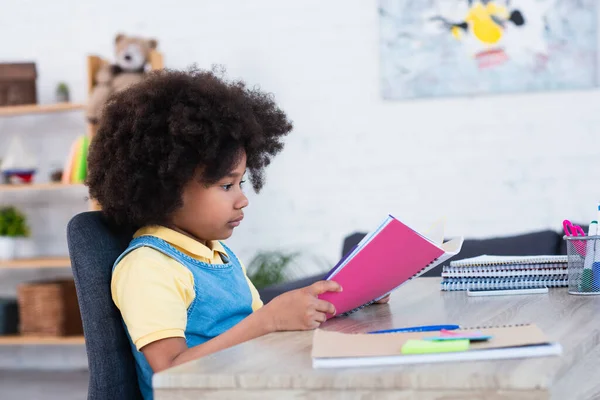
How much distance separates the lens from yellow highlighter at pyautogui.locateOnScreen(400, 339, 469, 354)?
916mm

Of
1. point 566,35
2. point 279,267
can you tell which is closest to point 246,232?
point 279,267

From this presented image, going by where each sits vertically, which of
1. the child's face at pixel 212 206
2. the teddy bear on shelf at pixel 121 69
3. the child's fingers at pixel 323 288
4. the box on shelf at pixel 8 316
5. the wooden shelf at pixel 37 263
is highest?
the teddy bear on shelf at pixel 121 69

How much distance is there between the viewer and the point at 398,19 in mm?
3562

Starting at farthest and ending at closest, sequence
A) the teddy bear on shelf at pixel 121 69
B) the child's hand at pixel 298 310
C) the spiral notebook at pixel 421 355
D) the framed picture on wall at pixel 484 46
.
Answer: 1. the teddy bear on shelf at pixel 121 69
2. the framed picture on wall at pixel 484 46
3. the child's hand at pixel 298 310
4. the spiral notebook at pixel 421 355

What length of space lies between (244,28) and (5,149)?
1.41 metres

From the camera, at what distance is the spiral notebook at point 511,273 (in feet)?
5.26

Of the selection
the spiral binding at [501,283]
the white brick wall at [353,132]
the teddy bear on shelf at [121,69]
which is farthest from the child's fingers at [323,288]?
the teddy bear on shelf at [121,69]

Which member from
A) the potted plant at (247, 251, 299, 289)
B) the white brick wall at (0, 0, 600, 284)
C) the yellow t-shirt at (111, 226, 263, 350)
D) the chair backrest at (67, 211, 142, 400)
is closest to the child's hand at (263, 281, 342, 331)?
the yellow t-shirt at (111, 226, 263, 350)

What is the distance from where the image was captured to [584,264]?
60.1 inches

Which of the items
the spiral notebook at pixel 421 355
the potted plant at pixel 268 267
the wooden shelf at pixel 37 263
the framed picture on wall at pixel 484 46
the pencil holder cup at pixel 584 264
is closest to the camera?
the spiral notebook at pixel 421 355

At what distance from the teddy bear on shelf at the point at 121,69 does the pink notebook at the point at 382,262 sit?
2.57 meters

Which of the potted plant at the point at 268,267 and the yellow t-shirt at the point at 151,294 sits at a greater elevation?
the yellow t-shirt at the point at 151,294

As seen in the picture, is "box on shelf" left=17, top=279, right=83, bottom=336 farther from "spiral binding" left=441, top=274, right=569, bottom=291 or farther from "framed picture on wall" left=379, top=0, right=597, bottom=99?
"spiral binding" left=441, top=274, right=569, bottom=291

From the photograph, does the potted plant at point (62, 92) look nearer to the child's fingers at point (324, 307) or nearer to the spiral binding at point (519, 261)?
the spiral binding at point (519, 261)
